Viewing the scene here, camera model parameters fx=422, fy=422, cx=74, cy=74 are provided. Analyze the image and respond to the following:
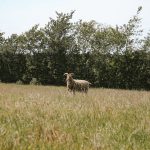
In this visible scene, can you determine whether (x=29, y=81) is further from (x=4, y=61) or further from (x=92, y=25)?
(x=92, y=25)

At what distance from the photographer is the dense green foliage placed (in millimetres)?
41781

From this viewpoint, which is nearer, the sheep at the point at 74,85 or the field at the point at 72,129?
the field at the point at 72,129

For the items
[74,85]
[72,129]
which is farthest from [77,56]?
[72,129]

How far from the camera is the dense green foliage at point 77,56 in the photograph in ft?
137

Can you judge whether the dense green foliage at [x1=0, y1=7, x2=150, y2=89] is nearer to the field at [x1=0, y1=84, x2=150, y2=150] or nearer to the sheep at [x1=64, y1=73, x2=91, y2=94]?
the sheep at [x1=64, y1=73, x2=91, y2=94]

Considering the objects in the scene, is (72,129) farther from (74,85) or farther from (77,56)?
(77,56)

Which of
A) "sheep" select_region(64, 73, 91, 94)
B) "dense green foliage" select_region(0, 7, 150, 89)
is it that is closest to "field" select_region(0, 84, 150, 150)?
"sheep" select_region(64, 73, 91, 94)

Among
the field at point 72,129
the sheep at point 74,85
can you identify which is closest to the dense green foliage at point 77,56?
the sheep at point 74,85

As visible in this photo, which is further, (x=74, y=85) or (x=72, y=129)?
(x=74, y=85)

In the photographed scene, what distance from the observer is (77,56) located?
144ft

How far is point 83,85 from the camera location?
82.2 ft

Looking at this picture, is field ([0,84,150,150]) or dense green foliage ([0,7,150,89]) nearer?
field ([0,84,150,150])

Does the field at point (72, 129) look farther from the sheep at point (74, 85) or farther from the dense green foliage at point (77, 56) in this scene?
the dense green foliage at point (77, 56)

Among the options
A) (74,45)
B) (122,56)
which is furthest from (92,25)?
(122,56)
